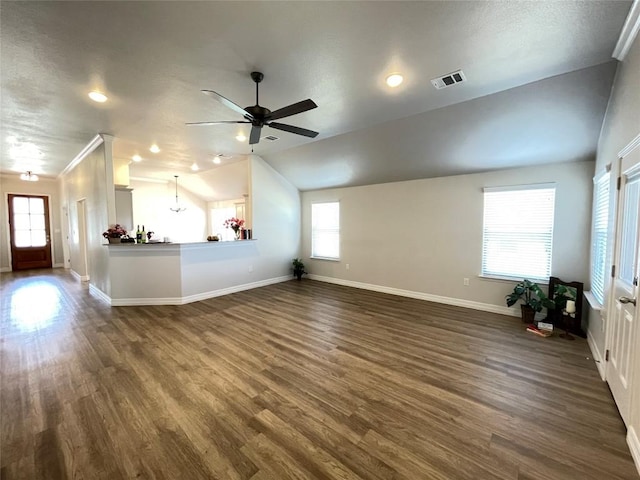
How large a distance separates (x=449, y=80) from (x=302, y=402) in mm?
3341

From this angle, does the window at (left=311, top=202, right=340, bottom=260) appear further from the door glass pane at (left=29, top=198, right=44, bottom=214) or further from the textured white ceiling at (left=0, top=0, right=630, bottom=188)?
the door glass pane at (left=29, top=198, right=44, bottom=214)

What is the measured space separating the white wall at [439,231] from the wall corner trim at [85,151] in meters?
4.47

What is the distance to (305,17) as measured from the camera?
1.93 m

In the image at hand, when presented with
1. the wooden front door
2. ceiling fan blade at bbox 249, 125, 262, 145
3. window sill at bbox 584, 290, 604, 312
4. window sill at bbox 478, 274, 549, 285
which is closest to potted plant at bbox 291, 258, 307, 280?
window sill at bbox 478, 274, 549, 285

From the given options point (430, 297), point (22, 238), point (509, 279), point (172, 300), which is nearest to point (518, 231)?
point (509, 279)

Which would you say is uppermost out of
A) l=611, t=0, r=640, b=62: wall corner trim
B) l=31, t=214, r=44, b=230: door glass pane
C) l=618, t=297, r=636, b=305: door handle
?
l=611, t=0, r=640, b=62: wall corner trim

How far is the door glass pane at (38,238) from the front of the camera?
8.18 metres

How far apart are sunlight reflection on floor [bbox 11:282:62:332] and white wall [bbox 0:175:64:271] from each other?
3.02m

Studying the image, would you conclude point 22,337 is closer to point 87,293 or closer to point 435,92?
point 87,293

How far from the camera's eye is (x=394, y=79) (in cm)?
271

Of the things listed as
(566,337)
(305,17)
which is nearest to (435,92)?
(305,17)

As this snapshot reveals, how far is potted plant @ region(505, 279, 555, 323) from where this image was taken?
3623mm

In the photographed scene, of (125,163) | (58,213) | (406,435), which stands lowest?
(406,435)

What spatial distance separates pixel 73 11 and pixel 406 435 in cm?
378
